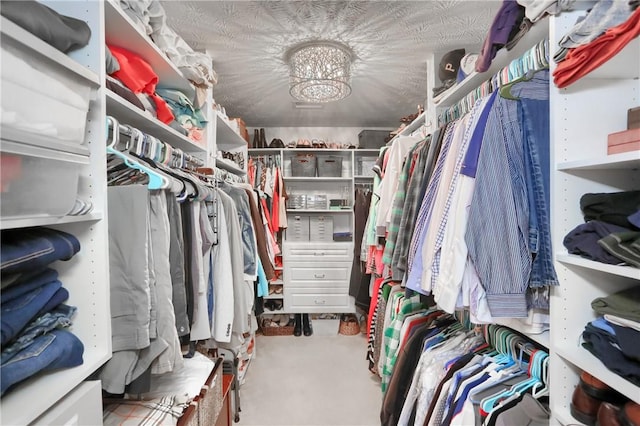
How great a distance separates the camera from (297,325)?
10.2ft

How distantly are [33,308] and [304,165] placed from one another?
262 centimetres

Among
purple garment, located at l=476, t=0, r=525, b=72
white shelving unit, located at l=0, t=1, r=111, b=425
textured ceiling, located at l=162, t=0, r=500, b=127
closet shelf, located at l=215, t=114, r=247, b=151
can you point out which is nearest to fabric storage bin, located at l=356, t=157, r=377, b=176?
textured ceiling, located at l=162, t=0, r=500, b=127

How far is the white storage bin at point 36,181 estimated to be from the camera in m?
0.57

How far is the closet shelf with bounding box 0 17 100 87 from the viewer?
1.81ft

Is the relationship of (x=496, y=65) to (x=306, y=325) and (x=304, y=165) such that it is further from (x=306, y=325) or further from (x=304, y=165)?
(x=306, y=325)

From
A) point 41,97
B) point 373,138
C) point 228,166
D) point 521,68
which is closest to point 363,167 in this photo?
point 373,138

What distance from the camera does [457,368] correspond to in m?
1.12

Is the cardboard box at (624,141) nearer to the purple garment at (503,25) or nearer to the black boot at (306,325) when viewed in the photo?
the purple garment at (503,25)

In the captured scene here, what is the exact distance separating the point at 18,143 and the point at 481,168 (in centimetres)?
107

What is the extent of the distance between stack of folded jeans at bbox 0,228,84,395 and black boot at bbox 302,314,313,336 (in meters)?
2.51

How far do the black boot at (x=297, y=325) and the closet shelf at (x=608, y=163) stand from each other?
273 centimetres

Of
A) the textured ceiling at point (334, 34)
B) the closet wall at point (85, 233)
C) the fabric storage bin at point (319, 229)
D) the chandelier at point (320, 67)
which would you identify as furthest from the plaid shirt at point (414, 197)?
the fabric storage bin at point (319, 229)

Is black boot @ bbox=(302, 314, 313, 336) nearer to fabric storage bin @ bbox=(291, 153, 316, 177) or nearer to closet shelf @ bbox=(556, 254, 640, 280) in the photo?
fabric storage bin @ bbox=(291, 153, 316, 177)

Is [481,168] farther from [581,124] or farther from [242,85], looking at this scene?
[242,85]
